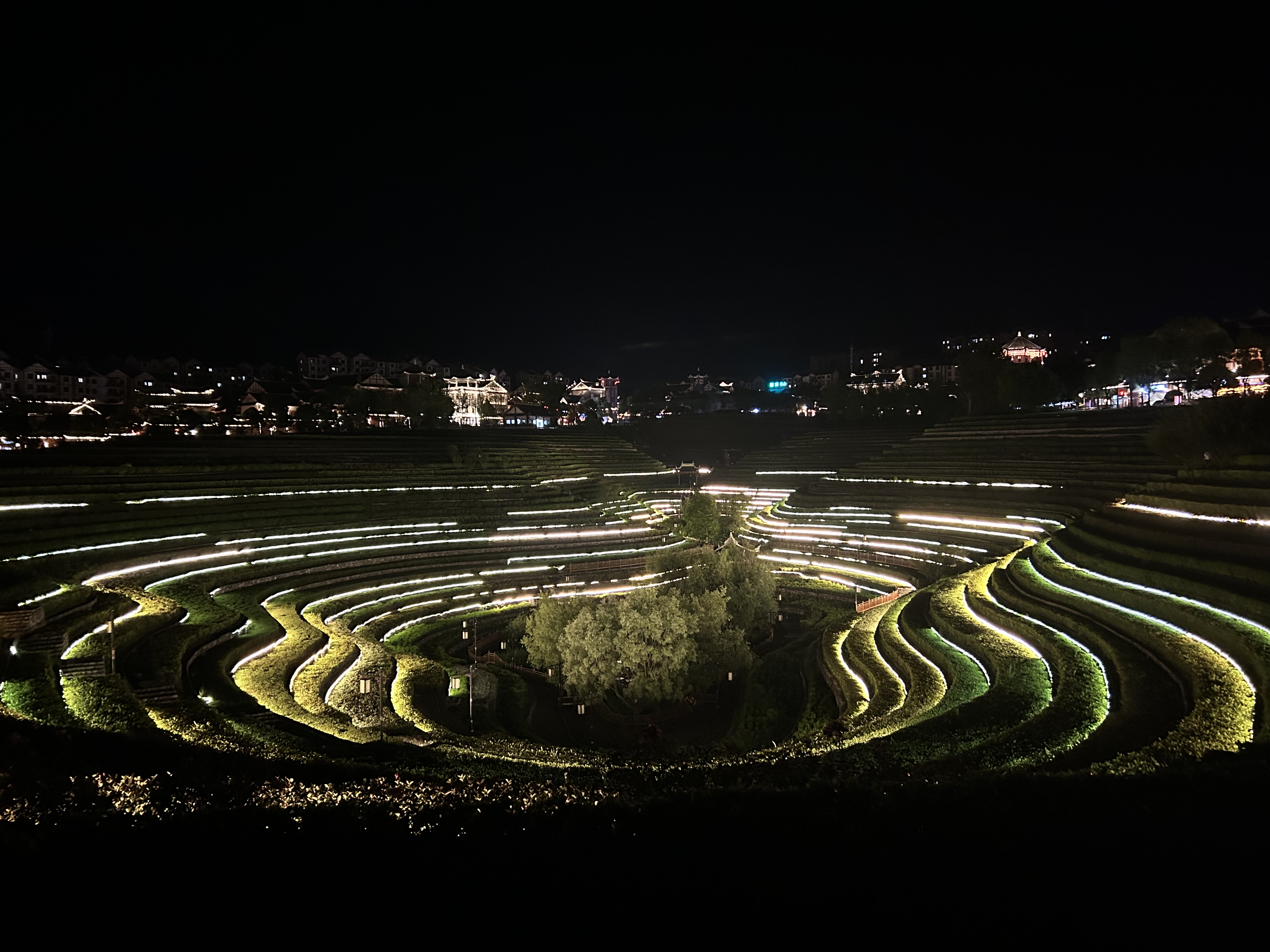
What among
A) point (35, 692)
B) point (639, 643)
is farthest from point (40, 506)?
point (639, 643)

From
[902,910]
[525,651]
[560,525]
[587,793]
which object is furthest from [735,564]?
[902,910]

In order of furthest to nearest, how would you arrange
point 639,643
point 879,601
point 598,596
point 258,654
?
point 879,601 < point 598,596 < point 639,643 < point 258,654

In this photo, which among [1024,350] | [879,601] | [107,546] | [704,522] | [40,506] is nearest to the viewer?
[107,546]

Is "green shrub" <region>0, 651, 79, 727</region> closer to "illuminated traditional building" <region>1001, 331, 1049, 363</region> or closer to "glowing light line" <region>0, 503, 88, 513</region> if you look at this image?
"glowing light line" <region>0, 503, 88, 513</region>

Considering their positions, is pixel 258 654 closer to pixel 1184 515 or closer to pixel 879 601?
pixel 879 601

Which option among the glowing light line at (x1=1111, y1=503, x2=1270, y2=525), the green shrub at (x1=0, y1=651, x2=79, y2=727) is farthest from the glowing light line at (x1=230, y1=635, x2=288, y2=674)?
the glowing light line at (x1=1111, y1=503, x2=1270, y2=525)

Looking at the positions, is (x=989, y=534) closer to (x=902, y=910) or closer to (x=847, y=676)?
(x=847, y=676)

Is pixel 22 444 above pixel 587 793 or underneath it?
above
